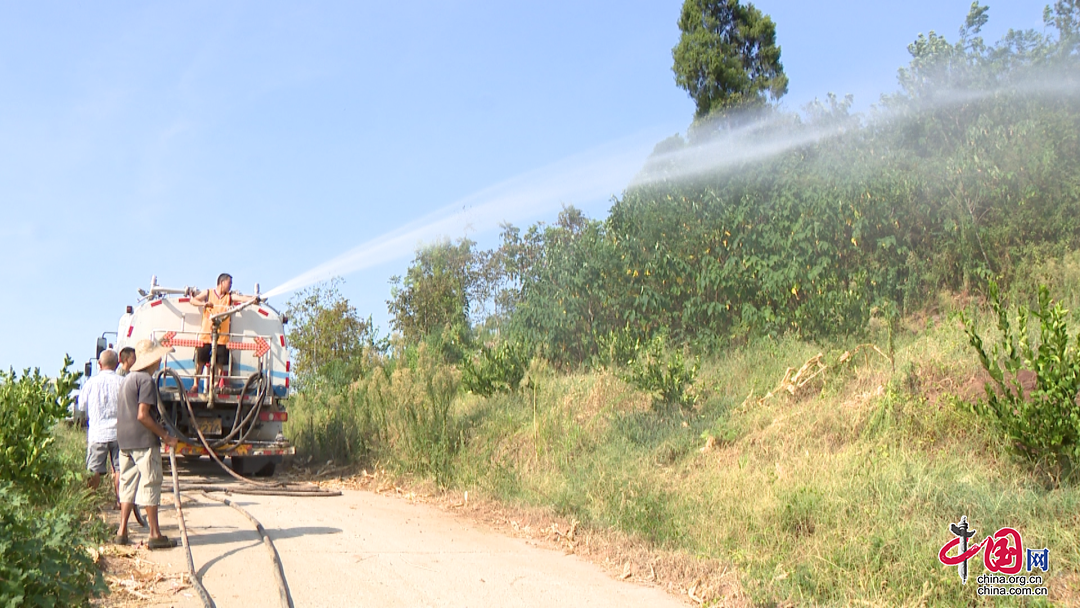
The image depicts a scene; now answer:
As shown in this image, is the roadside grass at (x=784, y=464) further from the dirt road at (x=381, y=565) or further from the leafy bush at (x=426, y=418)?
the dirt road at (x=381, y=565)

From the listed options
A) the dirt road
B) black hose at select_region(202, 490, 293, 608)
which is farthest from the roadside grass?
black hose at select_region(202, 490, 293, 608)

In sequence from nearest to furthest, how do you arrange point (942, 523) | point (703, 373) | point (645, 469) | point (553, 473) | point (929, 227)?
point (942, 523) < point (645, 469) < point (553, 473) < point (703, 373) < point (929, 227)

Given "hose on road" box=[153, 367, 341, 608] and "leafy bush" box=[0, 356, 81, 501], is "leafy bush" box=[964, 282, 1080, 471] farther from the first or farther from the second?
"leafy bush" box=[0, 356, 81, 501]

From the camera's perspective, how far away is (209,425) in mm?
12320

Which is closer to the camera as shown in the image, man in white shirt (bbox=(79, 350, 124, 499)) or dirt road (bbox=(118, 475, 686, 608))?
dirt road (bbox=(118, 475, 686, 608))

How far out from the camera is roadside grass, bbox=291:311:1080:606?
5922 mm

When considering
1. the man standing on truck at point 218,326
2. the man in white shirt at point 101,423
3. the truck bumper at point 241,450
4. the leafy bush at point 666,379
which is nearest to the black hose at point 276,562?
the man in white shirt at point 101,423

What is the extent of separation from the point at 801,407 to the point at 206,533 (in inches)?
239

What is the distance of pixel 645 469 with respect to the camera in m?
8.67

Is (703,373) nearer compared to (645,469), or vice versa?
(645,469)

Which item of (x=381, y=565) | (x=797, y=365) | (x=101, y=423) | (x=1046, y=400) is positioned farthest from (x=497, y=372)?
(x=1046, y=400)

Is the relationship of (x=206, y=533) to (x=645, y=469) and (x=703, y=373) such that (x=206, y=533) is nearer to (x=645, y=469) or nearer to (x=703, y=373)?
(x=645, y=469)

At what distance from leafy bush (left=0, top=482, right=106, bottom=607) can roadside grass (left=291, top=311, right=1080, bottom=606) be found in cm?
414

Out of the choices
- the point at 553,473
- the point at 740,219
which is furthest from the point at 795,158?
the point at 553,473
